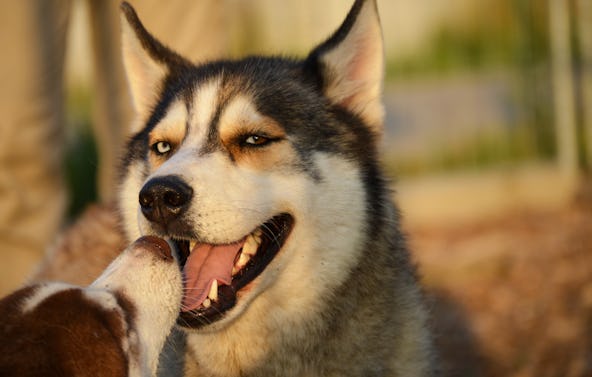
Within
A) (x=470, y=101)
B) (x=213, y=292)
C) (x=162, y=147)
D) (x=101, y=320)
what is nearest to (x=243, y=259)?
(x=213, y=292)

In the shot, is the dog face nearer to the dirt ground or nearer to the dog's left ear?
the dog's left ear

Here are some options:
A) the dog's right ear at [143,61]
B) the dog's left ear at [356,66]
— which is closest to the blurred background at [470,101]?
the dog's right ear at [143,61]

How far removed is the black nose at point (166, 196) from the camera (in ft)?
11.1

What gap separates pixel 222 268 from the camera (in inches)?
142

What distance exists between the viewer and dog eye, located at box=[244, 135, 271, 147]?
372 centimetres

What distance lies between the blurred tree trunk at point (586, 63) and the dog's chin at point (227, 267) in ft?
21.4

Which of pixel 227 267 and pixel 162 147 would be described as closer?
pixel 227 267

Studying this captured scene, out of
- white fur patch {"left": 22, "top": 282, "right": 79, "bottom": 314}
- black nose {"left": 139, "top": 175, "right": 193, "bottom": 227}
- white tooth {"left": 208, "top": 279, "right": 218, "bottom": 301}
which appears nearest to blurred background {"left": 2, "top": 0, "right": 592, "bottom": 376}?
white tooth {"left": 208, "top": 279, "right": 218, "bottom": 301}

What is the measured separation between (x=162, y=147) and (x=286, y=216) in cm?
62

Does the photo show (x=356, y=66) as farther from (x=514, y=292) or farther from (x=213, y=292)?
(x=514, y=292)

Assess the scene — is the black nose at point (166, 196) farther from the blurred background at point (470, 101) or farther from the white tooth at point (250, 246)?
the blurred background at point (470, 101)

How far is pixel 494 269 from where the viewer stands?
7.24 meters

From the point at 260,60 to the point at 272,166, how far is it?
2.06 ft

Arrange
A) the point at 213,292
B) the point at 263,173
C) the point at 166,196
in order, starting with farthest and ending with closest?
the point at 263,173
the point at 213,292
the point at 166,196
